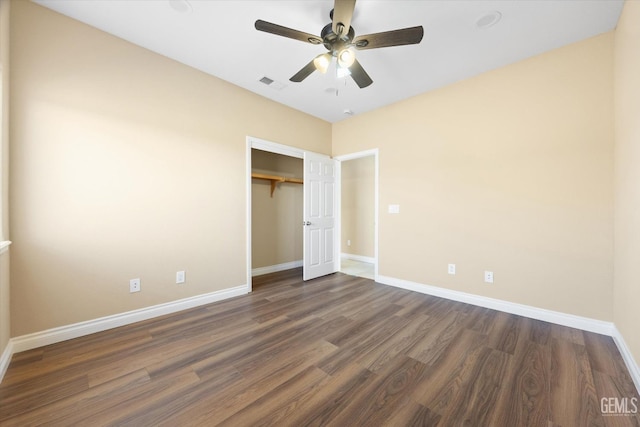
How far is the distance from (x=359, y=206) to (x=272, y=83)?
11.0 ft

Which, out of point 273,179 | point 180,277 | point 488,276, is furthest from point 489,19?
point 180,277

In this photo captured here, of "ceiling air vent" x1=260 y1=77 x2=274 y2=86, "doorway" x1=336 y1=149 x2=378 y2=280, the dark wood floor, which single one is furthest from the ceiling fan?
"doorway" x1=336 y1=149 x2=378 y2=280

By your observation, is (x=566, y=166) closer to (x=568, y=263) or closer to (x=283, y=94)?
(x=568, y=263)

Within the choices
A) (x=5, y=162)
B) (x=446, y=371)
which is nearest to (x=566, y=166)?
(x=446, y=371)

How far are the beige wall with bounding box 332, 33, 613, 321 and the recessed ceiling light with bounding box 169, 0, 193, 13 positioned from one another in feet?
9.48

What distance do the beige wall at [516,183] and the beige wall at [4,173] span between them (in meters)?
4.03

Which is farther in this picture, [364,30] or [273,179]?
[273,179]

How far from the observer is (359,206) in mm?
5672

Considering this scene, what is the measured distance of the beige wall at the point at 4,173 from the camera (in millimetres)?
1749

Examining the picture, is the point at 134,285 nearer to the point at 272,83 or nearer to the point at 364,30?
the point at 272,83

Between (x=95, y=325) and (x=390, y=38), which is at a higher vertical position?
(x=390, y=38)

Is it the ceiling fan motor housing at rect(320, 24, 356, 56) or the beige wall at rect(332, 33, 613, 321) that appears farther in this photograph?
the beige wall at rect(332, 33, 613, 321)

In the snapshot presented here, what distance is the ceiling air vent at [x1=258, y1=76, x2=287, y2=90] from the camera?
308 centimetres

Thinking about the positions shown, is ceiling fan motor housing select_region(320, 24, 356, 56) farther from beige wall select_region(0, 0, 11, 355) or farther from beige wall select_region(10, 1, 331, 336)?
beige wall select_region(0, 0, 11, 355)
